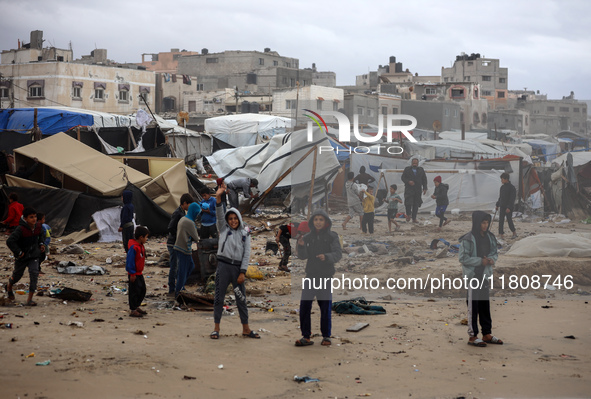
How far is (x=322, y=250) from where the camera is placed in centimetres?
632

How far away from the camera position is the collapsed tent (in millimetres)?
8375

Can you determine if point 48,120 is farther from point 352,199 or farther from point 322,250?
point 322,250

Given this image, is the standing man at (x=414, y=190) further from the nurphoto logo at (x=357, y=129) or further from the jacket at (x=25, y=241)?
the jacket at (x=25, y=241)

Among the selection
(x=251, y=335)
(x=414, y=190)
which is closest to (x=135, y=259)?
(x=251, y=335)

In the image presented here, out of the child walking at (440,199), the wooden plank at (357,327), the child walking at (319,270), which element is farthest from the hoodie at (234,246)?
the child walking at (440,199)

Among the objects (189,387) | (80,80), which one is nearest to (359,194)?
(189,387)

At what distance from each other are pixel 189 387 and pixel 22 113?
67.6ft

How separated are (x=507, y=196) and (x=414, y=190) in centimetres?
131

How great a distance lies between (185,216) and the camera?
8.02 meters

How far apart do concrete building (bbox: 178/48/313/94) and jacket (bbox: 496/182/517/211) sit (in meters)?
42.4

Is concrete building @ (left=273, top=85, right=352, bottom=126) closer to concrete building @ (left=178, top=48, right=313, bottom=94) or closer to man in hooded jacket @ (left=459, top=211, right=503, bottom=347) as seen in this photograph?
man in hooded jacket @ (left=459, top=211, right=503, bottom=347)

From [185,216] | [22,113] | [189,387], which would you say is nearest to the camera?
[189,387]

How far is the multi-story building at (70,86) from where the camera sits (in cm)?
3638

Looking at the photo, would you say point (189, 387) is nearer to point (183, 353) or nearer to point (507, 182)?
point (183, 353)
